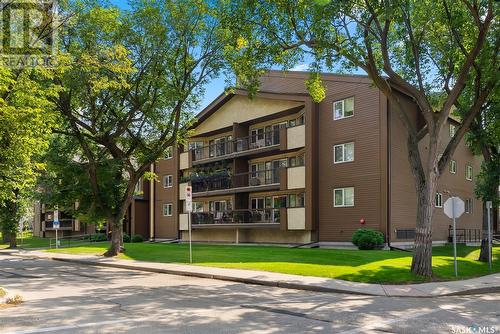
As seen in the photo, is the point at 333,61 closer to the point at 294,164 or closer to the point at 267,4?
the point at 267,4

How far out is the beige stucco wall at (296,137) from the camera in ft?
106

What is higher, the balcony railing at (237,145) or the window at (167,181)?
the balcony railing at (237,145)

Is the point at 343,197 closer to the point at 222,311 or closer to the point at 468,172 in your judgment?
the point at 468,172

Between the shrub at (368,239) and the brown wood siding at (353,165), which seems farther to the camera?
the brown wood siding at (353,165)

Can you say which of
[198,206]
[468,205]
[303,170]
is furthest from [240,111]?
[468,205]

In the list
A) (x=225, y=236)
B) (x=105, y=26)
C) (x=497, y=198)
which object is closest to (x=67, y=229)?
(x=225, y=236)

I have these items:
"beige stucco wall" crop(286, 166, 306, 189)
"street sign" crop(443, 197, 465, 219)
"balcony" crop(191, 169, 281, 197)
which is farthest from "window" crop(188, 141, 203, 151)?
"street sign" crop(443, 197, 465, 219)

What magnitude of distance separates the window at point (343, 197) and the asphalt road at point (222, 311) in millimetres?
15750

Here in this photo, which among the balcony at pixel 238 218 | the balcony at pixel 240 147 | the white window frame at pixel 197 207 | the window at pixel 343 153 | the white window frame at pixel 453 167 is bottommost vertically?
the balcony at pixel 238 218

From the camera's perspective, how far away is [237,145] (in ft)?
123

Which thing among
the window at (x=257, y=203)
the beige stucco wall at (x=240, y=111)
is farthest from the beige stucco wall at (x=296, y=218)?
the beige stucco wall at (x=240, y=111)

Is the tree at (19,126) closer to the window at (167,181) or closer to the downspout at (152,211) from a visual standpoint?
the window at (167,181)

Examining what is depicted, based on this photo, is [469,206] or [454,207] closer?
[454,207]

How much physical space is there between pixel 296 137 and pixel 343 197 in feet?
16.0
